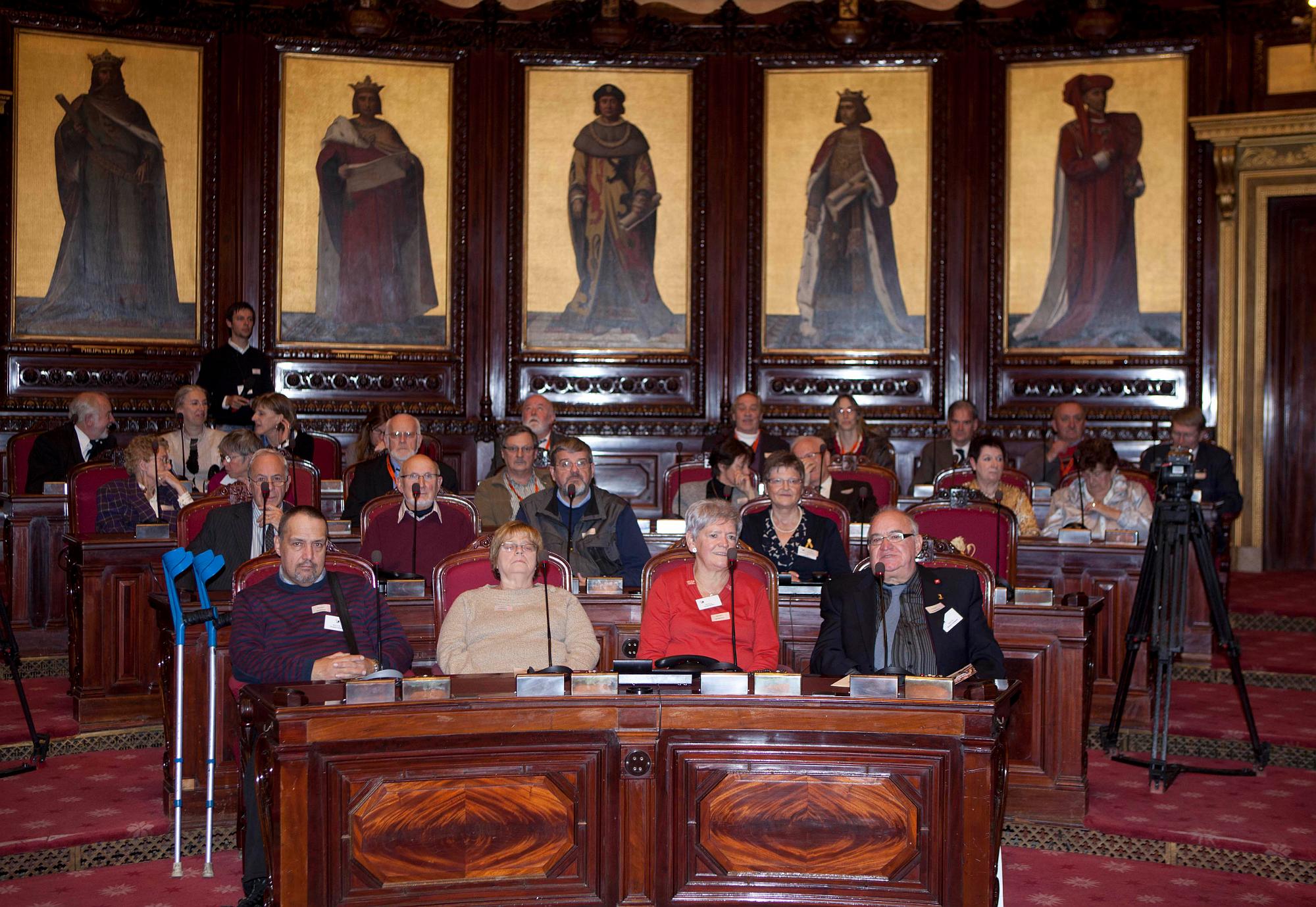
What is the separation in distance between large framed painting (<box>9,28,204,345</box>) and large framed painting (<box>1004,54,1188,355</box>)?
5797 mm

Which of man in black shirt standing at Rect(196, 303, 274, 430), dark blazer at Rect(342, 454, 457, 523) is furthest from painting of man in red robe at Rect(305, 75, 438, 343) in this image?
dark blazer at Rect(342, 454, 457, 523)

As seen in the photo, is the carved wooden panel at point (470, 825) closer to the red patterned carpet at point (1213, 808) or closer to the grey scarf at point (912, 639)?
the grey scarf at point (912, 639)

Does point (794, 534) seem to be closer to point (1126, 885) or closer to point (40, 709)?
point (1126, 885)

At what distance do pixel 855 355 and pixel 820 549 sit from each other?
14.8 ft

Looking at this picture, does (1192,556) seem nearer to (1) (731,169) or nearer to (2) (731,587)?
(2) (731,587)

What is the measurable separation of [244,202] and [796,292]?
3982 mm

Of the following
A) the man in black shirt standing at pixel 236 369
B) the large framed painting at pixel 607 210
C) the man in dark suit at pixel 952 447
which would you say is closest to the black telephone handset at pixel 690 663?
the man in dark suit at pixel 952 447

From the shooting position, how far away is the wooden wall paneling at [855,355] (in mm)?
9758

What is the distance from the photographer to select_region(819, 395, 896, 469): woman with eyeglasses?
8.36 metres

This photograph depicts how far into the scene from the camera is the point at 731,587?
430cm

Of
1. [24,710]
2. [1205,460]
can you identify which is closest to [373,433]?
[24,710]

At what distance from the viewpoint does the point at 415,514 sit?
576 centimetres

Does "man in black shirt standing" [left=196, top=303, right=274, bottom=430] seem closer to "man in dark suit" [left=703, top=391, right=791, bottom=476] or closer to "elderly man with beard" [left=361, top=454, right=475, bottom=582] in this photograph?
"man in dark suit" [left=703, top=391, right=791, bottom=476]

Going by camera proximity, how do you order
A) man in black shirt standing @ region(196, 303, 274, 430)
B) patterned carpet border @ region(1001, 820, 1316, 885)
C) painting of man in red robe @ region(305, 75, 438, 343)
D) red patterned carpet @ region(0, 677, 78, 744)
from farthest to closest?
painting of man in red robe @ region(305, 75, 438, 343) < man in black shirt standing @ region(196, 303, 274, 430) < red patterned carpet @ region(0, 677, 78, 744) < patterned carpet border @ region(1001, 820, 1316, 885)
